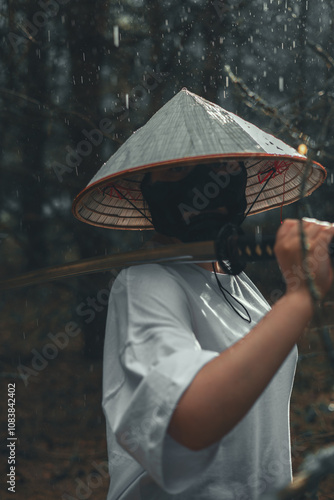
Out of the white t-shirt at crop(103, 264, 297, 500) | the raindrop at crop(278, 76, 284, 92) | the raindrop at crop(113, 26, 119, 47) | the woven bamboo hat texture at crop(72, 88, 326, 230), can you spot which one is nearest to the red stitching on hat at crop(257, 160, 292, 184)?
the woven bamboo hat texture at crop(72, 88, 326, 230)

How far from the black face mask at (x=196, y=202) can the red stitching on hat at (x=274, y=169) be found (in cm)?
39

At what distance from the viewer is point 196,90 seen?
6.06 metres

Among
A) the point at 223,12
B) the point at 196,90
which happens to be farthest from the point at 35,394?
the point at 223,12

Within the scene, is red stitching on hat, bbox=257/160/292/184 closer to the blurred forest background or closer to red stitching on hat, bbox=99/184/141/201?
red stitching on hat, bbox=99/184/141/201

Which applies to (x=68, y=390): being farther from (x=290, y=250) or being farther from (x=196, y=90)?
(x=290, y=250)

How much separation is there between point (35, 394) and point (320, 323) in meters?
6.71

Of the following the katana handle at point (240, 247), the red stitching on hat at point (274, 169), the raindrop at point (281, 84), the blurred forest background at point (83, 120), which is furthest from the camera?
the raindrop at point (281, 84)

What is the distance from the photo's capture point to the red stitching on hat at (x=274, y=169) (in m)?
1.73

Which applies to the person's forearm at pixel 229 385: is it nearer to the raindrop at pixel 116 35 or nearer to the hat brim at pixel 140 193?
the hat brim at pixel 140 193

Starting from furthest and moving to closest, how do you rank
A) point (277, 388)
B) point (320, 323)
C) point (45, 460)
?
1. point (45, 460)
2. point (277, 388)
3. point (320, 323)

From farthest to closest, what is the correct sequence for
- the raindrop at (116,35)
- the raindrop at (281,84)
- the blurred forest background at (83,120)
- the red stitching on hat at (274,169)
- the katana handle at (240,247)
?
1. the raindrop at (116,35)
2. the raindrop at (281,84)
3. the blurred forest background at (83,120)
4. the red stitching on hat at (274,169)
5. the katana handle at (240,247)

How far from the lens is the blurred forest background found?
18.1 feet

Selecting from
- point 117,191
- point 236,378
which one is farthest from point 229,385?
point 117,191

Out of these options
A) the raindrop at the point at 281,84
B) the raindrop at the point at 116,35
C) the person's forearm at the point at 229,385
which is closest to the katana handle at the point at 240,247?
the person's forearm at the point at 229,385
